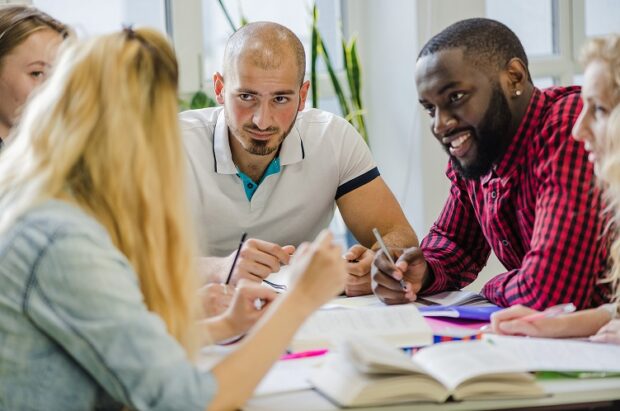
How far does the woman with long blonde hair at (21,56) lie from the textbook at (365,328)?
1.05 m

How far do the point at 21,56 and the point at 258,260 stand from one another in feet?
2.77

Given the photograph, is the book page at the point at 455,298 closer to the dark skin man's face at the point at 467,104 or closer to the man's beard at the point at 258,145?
the dark skin man's face at the point at 467,104

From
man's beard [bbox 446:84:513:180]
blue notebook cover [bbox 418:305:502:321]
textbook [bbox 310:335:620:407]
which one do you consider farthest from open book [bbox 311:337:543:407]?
man's beard [bbox 446:84:513:180]

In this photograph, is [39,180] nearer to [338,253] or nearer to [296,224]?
[338,253]

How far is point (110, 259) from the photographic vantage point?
1260 mm

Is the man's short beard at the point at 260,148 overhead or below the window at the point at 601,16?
overhead

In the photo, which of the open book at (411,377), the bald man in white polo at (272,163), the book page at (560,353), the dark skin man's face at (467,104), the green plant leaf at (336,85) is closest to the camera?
the open book at (411,377)

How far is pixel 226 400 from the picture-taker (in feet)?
4.33

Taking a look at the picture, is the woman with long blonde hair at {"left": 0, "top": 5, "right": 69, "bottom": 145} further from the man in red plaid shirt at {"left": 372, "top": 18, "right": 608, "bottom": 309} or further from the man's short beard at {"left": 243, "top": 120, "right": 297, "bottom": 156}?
the man in red plaid shirt at {"left": 372, "top": 18, "right": 608, "bottom": 309}

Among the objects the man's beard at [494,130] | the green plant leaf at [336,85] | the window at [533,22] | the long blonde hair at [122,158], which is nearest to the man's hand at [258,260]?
the man's beard at [494,130]

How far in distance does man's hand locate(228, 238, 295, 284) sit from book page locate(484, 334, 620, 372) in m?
0.58

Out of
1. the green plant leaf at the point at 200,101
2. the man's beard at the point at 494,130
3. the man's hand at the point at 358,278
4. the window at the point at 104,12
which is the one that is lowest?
the man's hand at the point at 358,278

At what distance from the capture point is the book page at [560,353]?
1516mm

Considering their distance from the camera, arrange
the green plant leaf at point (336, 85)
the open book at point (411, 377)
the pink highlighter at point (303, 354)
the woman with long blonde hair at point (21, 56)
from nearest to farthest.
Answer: the open book at point (411, 377), the pink highlighter at point (303, 354), the woman with long blonde hair at point (21, 56), the green plant leaf at point (336, 85)
